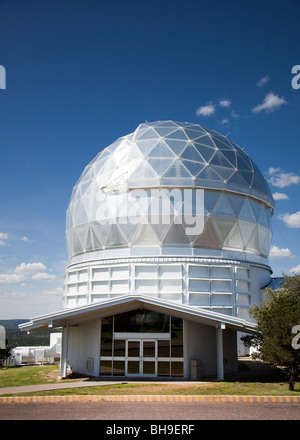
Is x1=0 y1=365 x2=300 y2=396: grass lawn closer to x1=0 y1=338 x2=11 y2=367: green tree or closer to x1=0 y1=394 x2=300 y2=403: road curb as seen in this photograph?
x1=0 y1=394 x2=300 y2=403: road curb

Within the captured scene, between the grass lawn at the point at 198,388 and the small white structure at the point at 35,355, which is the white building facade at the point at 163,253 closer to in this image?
the grass lawn at the point at 198,388

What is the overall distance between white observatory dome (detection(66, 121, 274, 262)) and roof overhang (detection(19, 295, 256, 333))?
511 cm

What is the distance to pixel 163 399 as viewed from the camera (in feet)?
42.0

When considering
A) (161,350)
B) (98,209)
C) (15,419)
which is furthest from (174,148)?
(15,419)

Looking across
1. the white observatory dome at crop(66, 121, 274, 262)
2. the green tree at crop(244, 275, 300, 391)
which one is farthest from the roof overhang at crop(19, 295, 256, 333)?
the white observatory dome at crop(66, 121, 274, 262)

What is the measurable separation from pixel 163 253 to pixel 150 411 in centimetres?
1290

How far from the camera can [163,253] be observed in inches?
916

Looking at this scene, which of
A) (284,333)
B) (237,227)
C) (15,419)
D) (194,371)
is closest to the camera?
(15,419)

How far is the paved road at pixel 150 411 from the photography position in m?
10.3

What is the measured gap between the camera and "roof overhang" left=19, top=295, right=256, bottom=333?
1764 centimetres

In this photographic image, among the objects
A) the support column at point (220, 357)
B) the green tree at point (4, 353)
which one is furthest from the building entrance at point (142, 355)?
the green tree at point (4, 353)

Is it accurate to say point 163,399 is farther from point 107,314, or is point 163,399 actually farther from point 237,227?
point 237,227

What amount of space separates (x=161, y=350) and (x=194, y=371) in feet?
6.33

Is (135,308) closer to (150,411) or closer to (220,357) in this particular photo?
(220,357)
